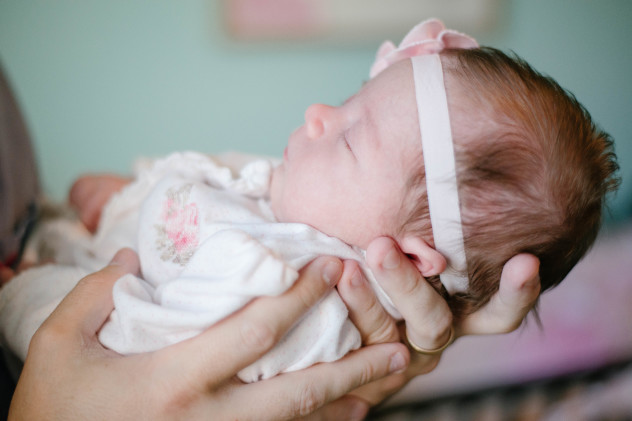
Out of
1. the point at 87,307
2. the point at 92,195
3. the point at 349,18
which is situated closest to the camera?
the point at 87,307

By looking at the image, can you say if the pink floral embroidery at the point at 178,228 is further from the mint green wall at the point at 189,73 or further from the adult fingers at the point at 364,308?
the mint green wall at the point at 189,73

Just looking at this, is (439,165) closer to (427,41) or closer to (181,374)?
(427,41)

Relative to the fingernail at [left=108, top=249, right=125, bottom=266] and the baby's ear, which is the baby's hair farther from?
the fingernail at [left=108, top=249, right=125, bottom=266]

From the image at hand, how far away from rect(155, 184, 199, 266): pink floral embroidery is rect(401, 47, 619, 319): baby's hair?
16.9 inches

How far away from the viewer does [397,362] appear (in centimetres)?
86

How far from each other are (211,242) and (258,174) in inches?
13.4

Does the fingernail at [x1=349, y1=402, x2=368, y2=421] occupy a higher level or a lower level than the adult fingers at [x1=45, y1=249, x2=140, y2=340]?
lower

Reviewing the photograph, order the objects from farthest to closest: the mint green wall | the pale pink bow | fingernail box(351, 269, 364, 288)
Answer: the mint green wall, the pale pink bow, fingernail box(351, 269, 364, 288)

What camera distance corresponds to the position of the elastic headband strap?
0.79 meters

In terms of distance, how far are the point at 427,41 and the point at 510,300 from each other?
0.63 meters

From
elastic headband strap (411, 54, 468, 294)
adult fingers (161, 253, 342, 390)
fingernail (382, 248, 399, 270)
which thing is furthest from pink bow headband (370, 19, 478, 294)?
adult fingers (161, 253, 342, 390)

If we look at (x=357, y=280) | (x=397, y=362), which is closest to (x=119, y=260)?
(x=357, y=280)

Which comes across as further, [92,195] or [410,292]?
[92,195]

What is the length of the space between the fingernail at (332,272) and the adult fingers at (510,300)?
0.31 metres
